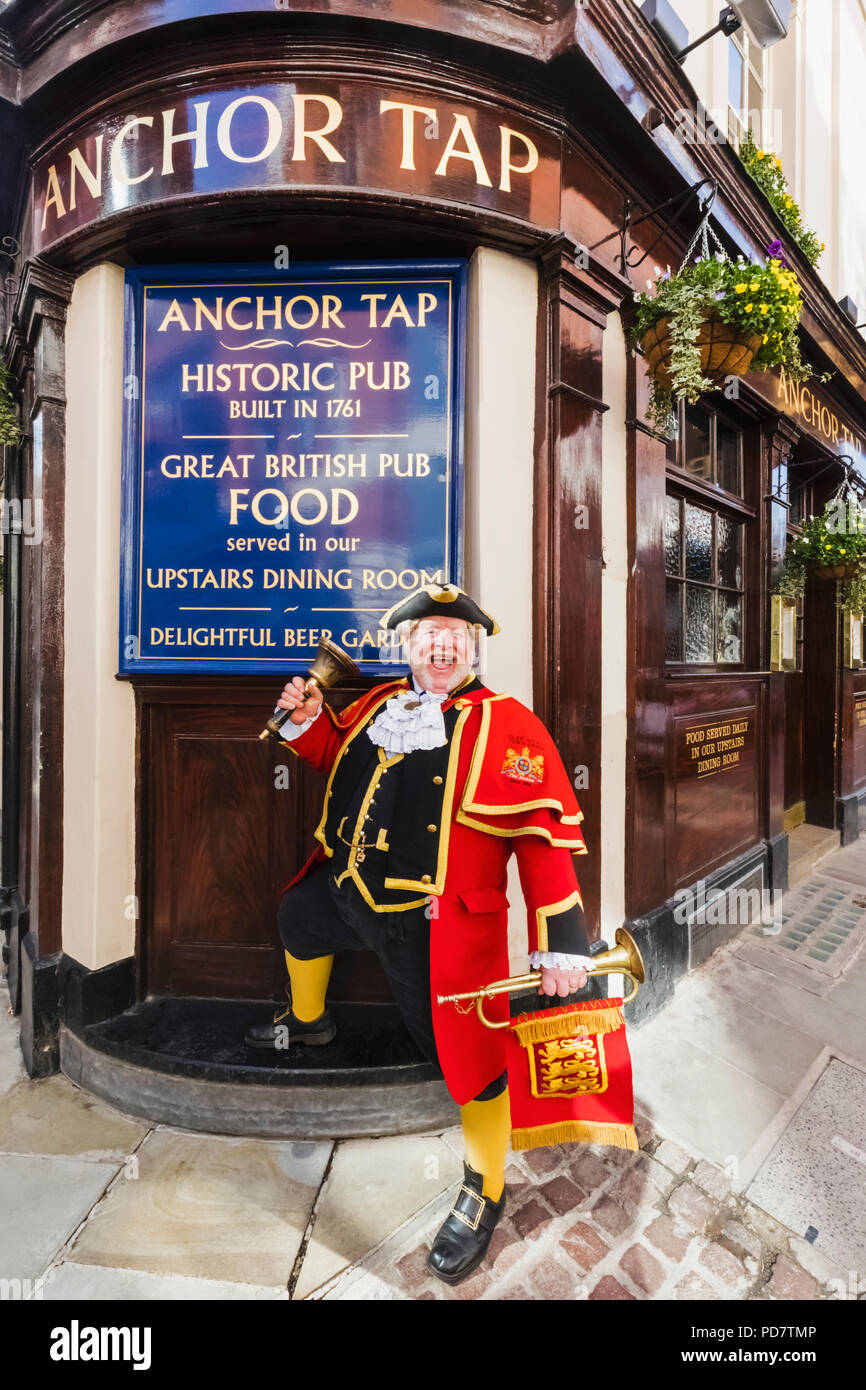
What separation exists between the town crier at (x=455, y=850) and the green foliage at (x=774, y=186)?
197 inches

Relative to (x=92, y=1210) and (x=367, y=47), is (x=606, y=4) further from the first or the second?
(x=92, y=1210)

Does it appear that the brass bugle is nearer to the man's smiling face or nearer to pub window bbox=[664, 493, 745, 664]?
the man's smiling face

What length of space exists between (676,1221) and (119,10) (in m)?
5.59

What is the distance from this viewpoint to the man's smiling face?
2.12m

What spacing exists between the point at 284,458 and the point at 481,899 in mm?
2273

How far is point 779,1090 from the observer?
288cm

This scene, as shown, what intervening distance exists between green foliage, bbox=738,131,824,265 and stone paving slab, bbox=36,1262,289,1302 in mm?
6942

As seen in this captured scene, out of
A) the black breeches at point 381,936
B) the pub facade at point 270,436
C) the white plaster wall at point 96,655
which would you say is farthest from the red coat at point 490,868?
the white plaster wall at point 96,655

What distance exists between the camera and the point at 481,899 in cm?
202

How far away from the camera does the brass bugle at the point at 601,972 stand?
5.97 ft

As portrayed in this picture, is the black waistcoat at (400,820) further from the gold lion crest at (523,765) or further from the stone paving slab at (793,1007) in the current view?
the stone paving slab at (793,1007)

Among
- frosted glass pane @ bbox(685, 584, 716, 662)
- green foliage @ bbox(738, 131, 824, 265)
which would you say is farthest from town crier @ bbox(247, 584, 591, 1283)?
green foliage @ bbox(738, 131, 824, 265)

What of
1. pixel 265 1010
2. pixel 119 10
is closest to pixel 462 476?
pixel 119 10

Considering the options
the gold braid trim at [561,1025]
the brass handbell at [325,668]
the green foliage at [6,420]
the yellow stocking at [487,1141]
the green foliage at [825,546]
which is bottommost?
the yellow stocking at [487,1141]
